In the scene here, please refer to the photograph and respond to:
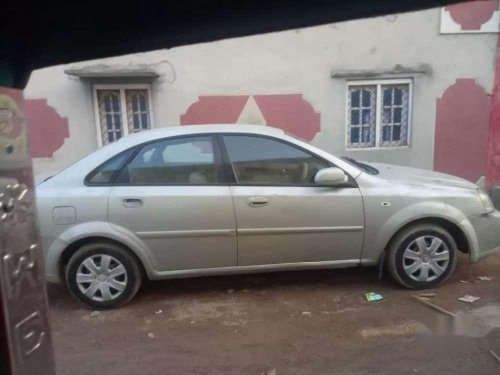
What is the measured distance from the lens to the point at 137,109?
679 centimetres

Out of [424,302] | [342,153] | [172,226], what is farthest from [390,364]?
[342,153]

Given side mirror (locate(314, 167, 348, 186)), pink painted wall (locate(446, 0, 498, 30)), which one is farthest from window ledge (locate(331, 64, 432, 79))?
side mirror (locate(314, 167, 348, 186))

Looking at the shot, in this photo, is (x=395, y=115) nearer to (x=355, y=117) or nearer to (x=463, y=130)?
(x=355, y=117)

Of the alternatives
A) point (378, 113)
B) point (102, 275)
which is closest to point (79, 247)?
point (102, 275)

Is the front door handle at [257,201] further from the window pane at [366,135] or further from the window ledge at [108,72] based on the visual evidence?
the window pane at [366,135]

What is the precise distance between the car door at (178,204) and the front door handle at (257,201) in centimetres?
17

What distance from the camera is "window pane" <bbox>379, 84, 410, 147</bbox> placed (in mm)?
6945

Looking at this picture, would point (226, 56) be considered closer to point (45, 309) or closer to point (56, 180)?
point (56, 180)

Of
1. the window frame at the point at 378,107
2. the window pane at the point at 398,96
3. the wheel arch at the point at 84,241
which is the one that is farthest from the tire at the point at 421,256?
the window pane at the point at 398,96

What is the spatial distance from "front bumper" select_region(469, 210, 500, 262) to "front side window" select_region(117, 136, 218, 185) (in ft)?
7.95

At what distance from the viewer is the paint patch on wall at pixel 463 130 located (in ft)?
22.6

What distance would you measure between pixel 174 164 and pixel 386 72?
4.51m

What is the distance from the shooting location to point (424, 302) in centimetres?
363

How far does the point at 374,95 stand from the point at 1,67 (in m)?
6.59
